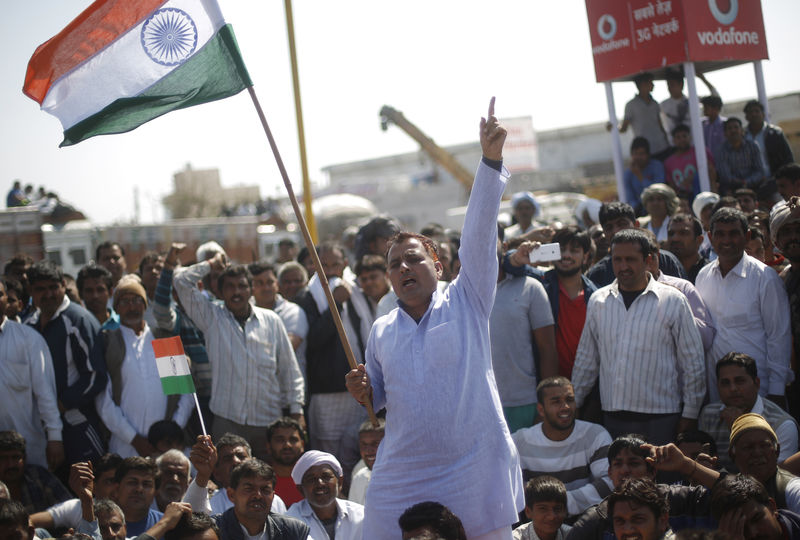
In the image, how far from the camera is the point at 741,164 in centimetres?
984

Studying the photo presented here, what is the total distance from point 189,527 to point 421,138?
22.9 meters

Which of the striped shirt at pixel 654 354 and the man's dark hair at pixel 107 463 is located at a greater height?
the striped shirt at pixel 654 354

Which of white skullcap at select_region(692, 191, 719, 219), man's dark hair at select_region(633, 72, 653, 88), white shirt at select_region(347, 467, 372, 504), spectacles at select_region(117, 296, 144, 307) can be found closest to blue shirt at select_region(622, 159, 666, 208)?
man's dark hair at select_region(633, 72, 653, 88)

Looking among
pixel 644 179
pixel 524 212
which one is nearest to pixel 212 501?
pixel 524 212

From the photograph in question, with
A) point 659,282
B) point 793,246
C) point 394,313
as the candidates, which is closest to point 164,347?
point 394,313

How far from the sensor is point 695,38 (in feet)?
32.6

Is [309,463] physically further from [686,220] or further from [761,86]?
[761,86]

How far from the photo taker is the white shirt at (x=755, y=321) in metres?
5.64

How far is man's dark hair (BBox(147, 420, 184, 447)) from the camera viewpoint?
21.4 feet

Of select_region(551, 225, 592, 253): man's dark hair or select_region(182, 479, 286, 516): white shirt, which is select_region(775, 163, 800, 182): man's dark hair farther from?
select_region(182, 479, 286, 516): white shirt

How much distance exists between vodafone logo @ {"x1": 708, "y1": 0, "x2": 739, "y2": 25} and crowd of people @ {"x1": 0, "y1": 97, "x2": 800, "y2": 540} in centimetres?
326

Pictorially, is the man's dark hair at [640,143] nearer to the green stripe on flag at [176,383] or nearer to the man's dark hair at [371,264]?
the man's dark hair at [371,264]

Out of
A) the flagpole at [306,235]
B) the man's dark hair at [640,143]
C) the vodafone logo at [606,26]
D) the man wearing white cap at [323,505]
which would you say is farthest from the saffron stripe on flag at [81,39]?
the vodafone logo at [606,26]

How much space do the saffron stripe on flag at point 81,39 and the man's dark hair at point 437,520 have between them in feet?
9.77
